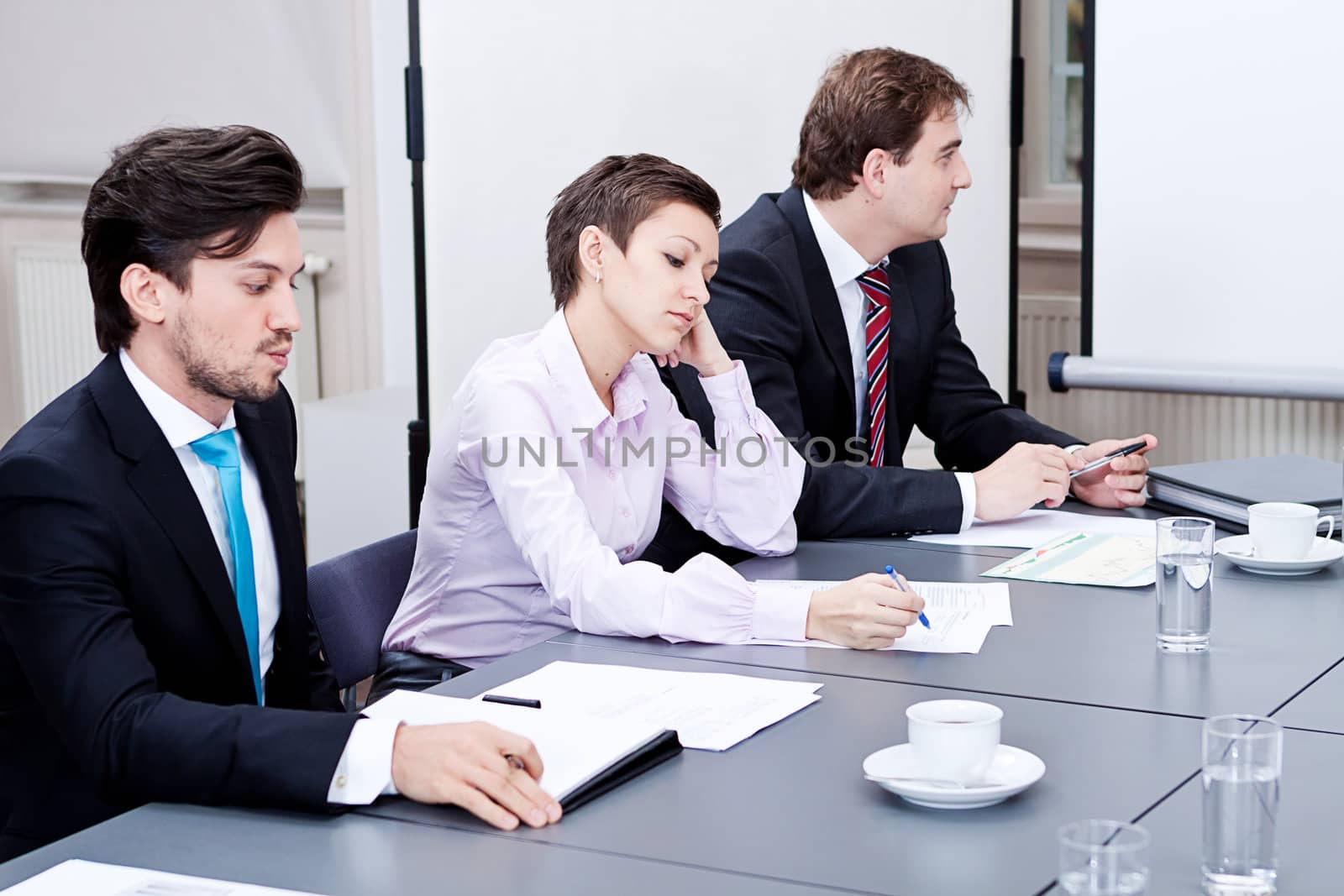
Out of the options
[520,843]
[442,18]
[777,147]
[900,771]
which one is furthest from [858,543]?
Result: [442,18]

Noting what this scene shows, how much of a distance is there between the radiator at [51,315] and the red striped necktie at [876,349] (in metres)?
2.64

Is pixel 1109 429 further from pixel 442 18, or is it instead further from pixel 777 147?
pixel 442 18

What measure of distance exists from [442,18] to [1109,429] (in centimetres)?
189

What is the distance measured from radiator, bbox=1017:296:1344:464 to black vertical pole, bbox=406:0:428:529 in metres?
1.46

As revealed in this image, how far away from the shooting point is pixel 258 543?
5.64 ft

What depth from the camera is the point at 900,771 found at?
1.23 meters

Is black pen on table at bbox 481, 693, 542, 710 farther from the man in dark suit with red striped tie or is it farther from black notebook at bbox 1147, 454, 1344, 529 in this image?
black notebook at bbox 1147, 454, 1344, 529

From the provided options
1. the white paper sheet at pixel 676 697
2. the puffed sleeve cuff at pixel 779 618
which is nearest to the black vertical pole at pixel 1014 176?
the puffed sleeve cuff at pixel 779 618

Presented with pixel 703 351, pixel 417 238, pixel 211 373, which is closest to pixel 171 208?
pixel 211 373

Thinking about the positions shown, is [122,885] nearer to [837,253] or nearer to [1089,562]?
[1089,562]

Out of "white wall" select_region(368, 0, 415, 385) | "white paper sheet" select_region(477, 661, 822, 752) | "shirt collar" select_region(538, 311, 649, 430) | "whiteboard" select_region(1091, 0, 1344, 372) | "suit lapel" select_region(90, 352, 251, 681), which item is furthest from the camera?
"white wall" select_region(368, 0, 415, 385)

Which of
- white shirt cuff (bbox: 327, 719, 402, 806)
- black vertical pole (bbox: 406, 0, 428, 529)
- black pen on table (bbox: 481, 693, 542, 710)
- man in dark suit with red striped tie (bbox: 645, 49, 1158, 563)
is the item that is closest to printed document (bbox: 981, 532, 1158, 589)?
man in dark suit with red striped tie (bbox: 645, 49, 1158, 563)

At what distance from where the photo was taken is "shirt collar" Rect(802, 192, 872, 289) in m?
2.74

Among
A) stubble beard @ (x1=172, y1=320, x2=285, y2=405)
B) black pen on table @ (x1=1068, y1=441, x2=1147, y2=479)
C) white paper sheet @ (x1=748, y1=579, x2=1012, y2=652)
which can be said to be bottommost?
white paper sheet @ (x1=748, y1=579, x2=1012, y2=652)
